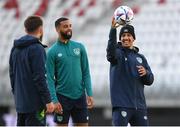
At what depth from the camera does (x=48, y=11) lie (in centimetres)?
1477

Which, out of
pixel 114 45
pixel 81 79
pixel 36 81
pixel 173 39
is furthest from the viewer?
pixel 173 39

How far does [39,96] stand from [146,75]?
110cm

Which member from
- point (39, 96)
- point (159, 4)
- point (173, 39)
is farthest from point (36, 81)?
point (159, 4)

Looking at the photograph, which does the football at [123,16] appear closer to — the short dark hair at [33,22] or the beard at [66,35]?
the beard at [66,35]

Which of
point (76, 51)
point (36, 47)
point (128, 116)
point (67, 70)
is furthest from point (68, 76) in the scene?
point (36, 47)

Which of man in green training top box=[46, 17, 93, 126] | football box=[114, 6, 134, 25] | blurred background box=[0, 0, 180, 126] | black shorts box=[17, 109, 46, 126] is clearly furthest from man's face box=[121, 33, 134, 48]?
blurred background box=[0, 0, 180, 126]

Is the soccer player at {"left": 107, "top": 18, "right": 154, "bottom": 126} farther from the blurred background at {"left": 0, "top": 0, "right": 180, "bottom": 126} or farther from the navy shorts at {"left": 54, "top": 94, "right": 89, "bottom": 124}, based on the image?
the blurred background at {"left": 0, "top": 0, "right": 180, "bottom": 126}

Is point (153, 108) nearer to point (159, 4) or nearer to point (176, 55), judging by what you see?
point (176, 55)

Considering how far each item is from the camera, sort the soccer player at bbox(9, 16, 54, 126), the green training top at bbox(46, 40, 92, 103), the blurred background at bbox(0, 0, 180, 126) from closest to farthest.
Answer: the soccer player at bbox(9, 16, 54, 126) < the green training top at bbox(46, 40, 92, 103) < the blurred background at bbox(0, 0, 180, 126)

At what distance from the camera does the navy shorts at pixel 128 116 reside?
5.91 meters

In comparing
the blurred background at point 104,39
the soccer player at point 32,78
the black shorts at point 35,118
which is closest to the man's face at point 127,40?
the soccer player at point 32,78

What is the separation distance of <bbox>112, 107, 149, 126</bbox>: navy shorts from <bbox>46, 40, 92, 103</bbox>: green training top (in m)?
0.48

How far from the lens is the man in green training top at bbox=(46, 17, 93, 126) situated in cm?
622

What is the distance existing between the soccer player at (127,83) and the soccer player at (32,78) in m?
0.79
